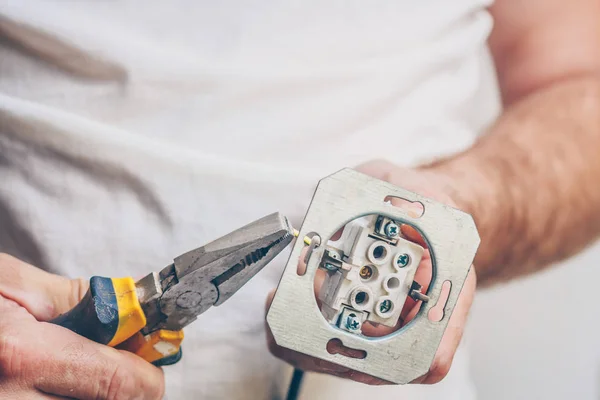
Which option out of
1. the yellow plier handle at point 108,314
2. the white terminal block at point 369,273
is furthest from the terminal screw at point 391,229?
the yellow plier handle at point 108,314

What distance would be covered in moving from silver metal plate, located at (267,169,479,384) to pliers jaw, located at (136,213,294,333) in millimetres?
18

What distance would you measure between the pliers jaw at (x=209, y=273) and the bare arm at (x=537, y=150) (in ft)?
0.86

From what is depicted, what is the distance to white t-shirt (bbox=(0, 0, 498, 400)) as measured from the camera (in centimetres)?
52

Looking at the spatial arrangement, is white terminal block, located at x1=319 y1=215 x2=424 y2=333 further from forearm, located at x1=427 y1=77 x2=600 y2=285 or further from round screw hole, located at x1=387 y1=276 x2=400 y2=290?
forearm, located at x1=427 y1=77 x2=600 y2=285

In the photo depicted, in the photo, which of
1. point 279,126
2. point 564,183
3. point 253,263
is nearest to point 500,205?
point 564,183

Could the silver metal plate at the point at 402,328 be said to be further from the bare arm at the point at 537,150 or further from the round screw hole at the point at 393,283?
the bare arm at the point at 537,150

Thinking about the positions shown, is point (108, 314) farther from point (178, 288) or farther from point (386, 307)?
point (386, 307)

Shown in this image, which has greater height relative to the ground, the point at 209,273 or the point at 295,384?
the point at 209,273

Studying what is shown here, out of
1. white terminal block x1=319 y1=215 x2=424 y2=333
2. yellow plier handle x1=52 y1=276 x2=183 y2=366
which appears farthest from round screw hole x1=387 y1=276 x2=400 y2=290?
yellow plier handle x1=52 y1=276 x2=183 y2=366

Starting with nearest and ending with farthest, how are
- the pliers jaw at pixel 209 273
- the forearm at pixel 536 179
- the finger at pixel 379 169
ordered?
1. the pliers jaw at pixel 209 273
2. the finger at pixel 379 169
3. the forearm at pixel 536 179

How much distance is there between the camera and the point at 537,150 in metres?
0.69

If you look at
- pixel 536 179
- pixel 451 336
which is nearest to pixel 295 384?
pixel 451 336

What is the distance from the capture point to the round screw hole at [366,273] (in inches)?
14.5

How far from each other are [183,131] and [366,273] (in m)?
0.27
